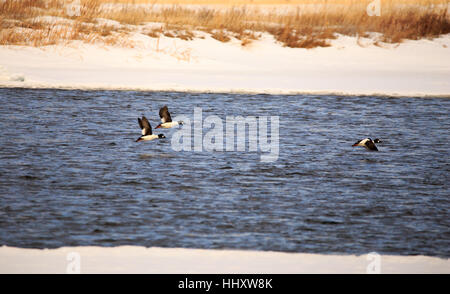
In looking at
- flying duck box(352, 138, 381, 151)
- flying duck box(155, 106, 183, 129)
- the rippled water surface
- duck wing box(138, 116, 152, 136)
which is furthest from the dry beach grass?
flying duck box(352, 138, 381, 151)


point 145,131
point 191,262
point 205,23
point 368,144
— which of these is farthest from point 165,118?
point 205,23

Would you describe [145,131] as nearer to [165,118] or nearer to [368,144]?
[165,118]

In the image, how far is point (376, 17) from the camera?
28.1m

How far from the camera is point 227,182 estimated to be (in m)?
11.7

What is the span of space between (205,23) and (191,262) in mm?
19579

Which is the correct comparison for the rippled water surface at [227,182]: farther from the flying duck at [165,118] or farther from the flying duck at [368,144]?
the flying duck at [165,118]

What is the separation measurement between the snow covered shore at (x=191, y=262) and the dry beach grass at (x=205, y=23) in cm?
1618

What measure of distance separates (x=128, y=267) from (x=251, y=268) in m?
1.17

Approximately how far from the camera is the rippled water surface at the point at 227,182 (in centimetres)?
895

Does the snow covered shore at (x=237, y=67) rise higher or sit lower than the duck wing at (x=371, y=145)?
higher

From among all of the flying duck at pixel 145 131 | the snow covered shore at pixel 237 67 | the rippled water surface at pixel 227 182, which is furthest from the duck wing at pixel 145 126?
the snow covered shore at pixel 237 67

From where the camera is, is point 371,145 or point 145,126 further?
point 145,126

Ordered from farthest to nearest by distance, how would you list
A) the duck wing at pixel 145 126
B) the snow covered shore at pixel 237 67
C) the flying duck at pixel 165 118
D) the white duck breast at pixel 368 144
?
the snow covered shore at pixel 237 67, the flying duck at pixel 165 118, the duck wing at pixel 145 126, the white duck breast at pixel 368 144

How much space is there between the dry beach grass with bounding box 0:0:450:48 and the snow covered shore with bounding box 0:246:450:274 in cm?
1618
